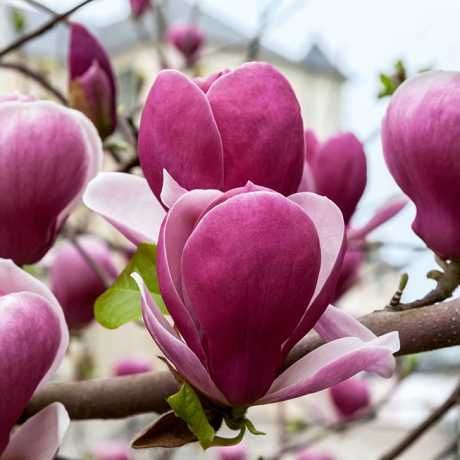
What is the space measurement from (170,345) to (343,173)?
239 mm

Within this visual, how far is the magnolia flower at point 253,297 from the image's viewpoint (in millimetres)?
274

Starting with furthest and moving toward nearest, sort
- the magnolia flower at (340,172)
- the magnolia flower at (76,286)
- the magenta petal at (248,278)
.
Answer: the magnolia flower at (76,286) → the magnolia flower at (340,172) → the magenta petal at (248,278)

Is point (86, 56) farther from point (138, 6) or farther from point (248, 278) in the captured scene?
point (138, 6)

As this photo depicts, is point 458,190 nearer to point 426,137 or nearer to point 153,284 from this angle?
point 426,137

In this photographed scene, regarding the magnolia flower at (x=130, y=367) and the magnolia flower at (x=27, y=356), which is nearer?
the magnolia flower at (x=27, y=356)

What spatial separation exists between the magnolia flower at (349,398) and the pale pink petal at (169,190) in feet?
2.81

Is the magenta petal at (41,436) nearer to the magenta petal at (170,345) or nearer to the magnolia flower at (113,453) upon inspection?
the magenta petal at (170,345)

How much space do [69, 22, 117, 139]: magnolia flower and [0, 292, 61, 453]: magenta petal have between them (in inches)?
10.3

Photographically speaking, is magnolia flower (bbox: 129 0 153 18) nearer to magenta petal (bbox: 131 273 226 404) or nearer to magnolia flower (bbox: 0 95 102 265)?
magnolia flower (bbox: 0 95 102 265)

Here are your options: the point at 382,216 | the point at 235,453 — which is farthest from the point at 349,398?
the point at 382,216

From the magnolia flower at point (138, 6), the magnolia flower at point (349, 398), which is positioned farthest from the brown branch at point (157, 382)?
the magnolia flower at point (138, 6)

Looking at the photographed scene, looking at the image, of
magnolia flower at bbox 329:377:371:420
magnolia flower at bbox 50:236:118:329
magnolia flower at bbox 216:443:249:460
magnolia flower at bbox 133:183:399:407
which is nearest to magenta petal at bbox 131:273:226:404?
magnolia flower at bbox 133:183:399:407

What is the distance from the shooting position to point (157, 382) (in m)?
0.39

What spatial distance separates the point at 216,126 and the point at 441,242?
124 millimetres
